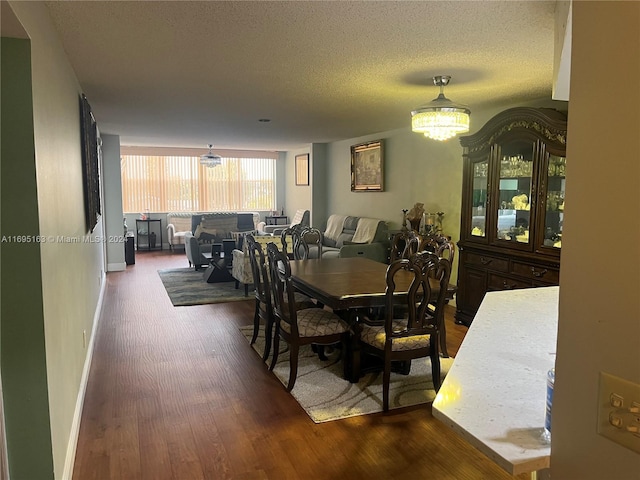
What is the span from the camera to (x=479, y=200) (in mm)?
4719

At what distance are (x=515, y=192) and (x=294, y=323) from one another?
8.04 feet

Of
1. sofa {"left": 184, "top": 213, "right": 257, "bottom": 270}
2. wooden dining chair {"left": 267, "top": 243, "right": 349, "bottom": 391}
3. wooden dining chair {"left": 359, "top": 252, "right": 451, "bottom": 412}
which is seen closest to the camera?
wooden dining chair {"left": 359, "top": 252, "right": 451, "bottom": 412}

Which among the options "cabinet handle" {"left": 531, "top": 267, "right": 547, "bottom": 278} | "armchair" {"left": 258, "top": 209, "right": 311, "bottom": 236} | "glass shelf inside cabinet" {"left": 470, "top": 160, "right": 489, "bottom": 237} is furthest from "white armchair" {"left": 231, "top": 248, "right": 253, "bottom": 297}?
"cabinet handle" {"left": 531, "top": 267, "right": 547, "bottom": 278}

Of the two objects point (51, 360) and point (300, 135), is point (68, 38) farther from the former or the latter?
point (300, 135)

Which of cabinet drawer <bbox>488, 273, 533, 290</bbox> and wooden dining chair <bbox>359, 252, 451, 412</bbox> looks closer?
wooden dining chair <bbox>359, 252, 451, 412</bbox>

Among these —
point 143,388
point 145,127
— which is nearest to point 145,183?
point 145,127

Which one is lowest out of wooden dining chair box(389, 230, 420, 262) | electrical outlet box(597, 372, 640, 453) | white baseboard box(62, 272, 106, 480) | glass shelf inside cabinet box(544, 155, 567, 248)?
white baseboard box(62, 272, 106, 480)

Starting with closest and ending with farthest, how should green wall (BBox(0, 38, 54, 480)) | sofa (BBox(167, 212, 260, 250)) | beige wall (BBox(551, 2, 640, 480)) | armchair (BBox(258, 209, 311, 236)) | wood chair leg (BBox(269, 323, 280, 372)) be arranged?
beige wall (BBox(551, 2, 640, 480)) → green wall (BBox(0, 38, 54, 480)) → wood chair leg (BBox(269, 323, 280, 372)) → sofa (BBox(167, 212, 260, 250)) → armchair (BBox(258, 209, 311, 236))

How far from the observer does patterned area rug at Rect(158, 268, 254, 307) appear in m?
5.94

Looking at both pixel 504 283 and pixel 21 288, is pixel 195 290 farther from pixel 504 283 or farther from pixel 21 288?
pixel 21 288

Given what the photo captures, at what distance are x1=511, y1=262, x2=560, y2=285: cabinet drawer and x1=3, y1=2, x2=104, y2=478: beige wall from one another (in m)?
3.47

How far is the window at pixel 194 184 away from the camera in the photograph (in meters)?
10.7

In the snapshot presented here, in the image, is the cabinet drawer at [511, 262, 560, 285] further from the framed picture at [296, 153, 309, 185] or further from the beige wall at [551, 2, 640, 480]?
the framed picture at [296, 153, 309, 185]

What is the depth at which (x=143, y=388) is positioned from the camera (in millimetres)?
3359
